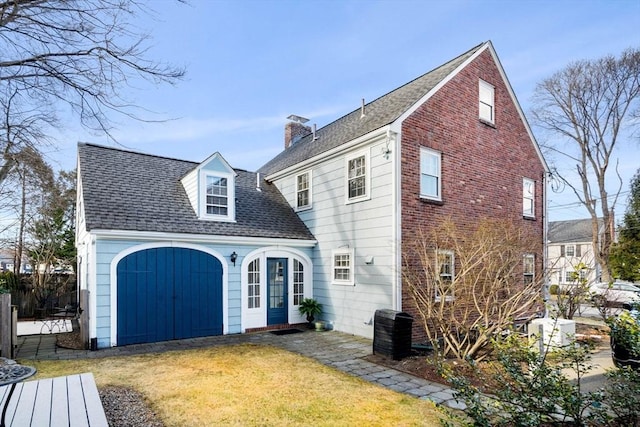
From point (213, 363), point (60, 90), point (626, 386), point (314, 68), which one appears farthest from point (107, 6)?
point (314, 68)

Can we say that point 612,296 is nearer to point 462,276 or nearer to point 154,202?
point 462,276

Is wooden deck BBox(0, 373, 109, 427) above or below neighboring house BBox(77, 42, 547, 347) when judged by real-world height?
below

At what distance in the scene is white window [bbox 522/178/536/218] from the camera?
42.9 feet

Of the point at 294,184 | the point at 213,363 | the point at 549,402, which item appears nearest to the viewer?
the point at 549,402

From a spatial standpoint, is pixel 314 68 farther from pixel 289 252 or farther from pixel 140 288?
pixel 140 288

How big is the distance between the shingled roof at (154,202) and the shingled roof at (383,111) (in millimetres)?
2312

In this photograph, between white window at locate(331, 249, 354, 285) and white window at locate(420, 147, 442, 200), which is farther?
white window at locate(331, 249, 354, 285)

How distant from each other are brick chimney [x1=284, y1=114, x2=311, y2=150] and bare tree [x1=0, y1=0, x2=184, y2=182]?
13.3 m

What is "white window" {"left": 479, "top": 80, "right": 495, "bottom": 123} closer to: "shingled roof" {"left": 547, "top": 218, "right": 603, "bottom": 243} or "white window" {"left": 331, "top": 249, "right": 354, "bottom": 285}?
"white window" {"left": 331, "top": 249, "right": 354, "bottom": 285}

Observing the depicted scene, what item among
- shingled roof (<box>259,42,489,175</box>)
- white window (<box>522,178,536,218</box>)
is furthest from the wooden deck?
white window (<box>522,178,536,218</box>)

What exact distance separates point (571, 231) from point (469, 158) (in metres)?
33.0

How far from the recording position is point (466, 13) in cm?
1021

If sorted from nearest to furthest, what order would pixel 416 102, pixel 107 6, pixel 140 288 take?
pixel 107 6 → pixel 140 288 → pixel 416 102

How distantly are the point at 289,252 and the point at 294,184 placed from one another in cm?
294
